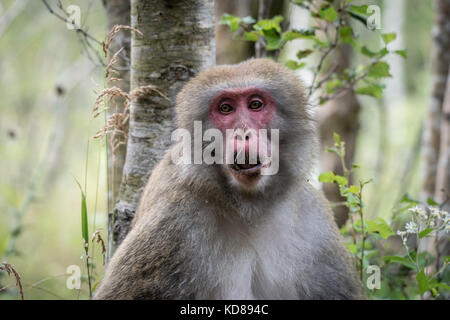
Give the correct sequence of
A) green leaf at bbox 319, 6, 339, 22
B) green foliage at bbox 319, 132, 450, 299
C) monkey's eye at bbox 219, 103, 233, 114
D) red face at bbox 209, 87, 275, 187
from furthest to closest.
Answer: green leaf at bbox 319, 6, 339, 22, green foliage at bbox 319, 132, 450, 299, monkey's eye at bbox 219, 103, 233, 114, red face at bbox 209, 87, 275, 187

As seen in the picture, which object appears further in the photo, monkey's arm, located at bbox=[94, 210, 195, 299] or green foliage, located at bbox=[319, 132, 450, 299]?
green foliage, located at bbox=[319, 132, 450, 299]

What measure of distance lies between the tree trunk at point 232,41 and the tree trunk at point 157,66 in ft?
6.60

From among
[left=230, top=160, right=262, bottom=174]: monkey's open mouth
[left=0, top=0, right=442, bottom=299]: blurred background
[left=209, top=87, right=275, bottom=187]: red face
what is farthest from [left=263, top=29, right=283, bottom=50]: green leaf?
[left=0, top=0, right=442, bottom=299]: blurred background

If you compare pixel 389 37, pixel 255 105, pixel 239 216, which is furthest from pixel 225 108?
pixel 389 37

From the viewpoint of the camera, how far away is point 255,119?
8.20 ft

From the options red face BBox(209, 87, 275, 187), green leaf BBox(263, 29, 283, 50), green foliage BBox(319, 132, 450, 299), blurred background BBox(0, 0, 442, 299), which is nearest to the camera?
red face BBox(209, 87, 275, 187)

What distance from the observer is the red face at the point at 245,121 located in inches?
89.7

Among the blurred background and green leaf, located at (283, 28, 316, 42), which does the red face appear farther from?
the blurred background

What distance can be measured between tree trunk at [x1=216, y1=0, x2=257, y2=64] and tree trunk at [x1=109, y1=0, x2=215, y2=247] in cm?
201

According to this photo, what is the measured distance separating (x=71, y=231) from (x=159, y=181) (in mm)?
10150

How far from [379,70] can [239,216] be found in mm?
1875

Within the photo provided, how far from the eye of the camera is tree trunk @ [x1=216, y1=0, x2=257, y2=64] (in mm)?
5246

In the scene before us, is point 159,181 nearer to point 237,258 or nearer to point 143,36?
point 237,258
